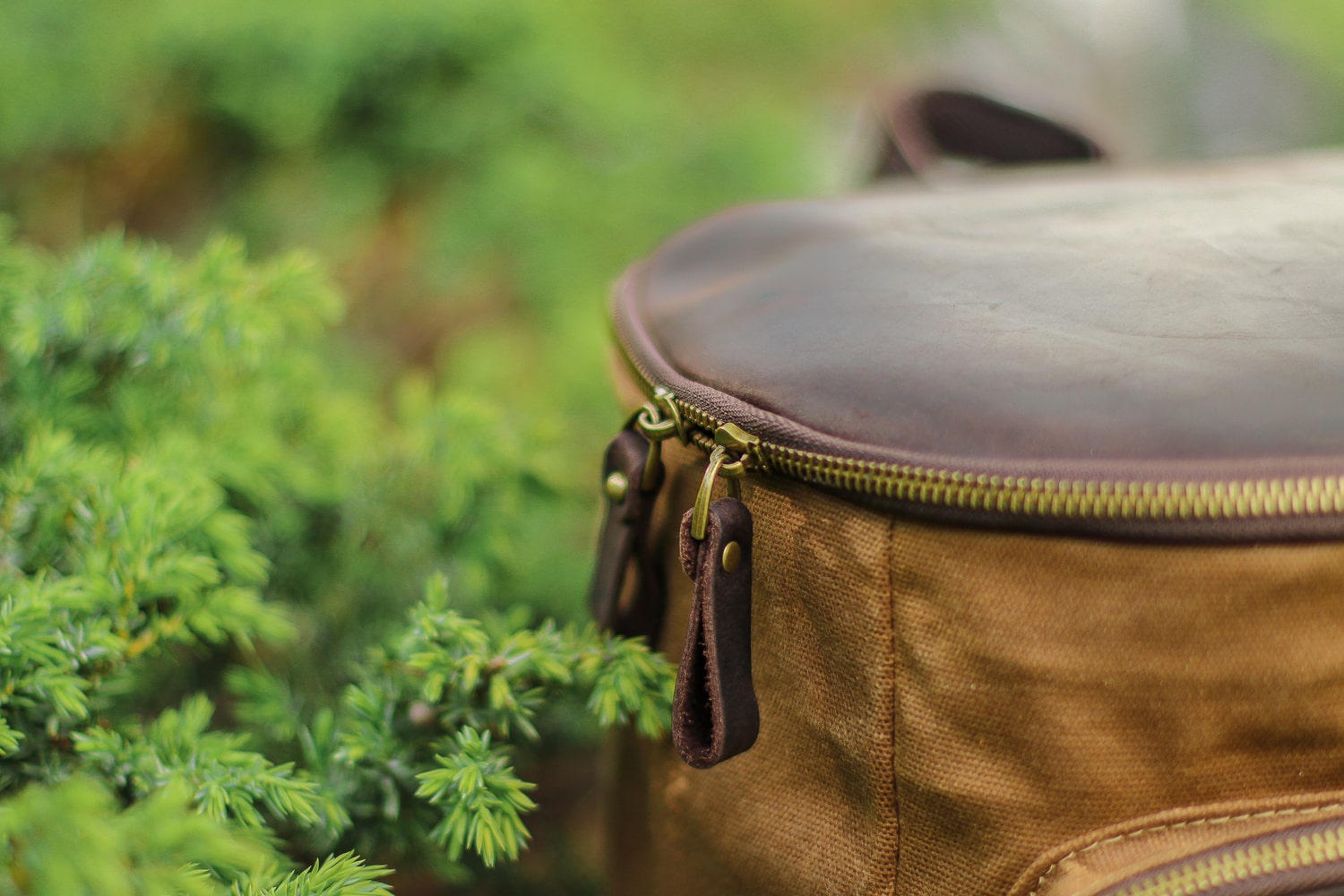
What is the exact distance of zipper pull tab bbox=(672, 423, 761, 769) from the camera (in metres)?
0.48

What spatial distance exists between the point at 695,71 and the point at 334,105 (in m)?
1.10

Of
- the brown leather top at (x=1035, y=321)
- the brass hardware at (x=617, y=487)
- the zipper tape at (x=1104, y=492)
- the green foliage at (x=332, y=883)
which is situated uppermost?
the brown leather top at (x=1035, y=321)

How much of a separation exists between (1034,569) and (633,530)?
25cm

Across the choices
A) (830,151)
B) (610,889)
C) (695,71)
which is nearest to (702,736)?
(610,889)

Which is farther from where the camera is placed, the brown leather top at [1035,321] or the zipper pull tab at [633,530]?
the zipper pull tab at [633,530]

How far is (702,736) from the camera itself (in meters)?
0.51

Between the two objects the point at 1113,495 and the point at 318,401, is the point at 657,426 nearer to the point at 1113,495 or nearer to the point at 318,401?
the point at 1113,495

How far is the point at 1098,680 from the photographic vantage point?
0.42 metres

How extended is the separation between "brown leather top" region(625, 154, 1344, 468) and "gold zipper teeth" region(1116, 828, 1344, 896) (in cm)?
17

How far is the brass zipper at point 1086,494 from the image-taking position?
1.25 ft

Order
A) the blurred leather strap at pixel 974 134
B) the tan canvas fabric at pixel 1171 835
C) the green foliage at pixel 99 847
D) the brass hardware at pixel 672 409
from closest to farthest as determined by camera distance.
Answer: the green foliage at pixel 99 847 < the tan canvas fabric at pixel 1171 835 < the brass hardware at pixel 672 409 < the blurred leather strap at pixel 974 134

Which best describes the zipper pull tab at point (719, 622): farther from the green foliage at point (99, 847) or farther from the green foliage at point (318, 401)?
the green foliage at point (99, 847)

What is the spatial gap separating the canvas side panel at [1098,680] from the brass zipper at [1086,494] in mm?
21

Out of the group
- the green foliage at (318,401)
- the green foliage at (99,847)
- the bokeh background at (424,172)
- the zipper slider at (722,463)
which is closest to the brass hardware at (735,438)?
the zipper slider at (722,463)
